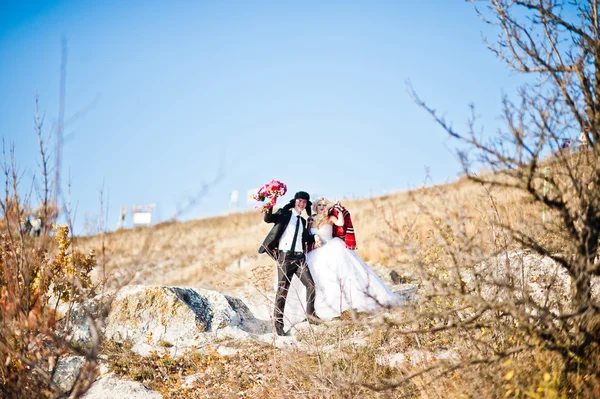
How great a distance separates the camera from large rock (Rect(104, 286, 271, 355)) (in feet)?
23.1

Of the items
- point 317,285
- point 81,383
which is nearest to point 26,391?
point 81,383

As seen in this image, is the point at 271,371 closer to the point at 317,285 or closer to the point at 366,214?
the point at 317,285

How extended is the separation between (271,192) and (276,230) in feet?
2.03

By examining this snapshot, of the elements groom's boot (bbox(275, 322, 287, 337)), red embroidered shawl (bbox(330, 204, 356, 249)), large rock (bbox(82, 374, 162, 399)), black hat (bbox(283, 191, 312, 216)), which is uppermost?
black hat (bbox(283, 191, 312, 216))

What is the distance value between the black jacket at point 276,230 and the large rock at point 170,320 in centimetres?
133

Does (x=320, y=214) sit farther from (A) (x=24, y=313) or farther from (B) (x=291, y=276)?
(A) (x=24, y=313)

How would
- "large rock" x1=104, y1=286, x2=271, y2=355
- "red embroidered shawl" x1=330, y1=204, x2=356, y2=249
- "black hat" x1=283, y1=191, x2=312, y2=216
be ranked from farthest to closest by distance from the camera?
"red embroidered shawl" x1=330, y1=204, x2=356, y2=249, "black hat" x1=283, y1=191, x2=312, y2=216, "large rock" x1=104, y1=286, x2=271, y2=355

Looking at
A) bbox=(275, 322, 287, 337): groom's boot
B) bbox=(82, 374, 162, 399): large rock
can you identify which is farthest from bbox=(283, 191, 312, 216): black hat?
bbox=(82, 374, 162, 399): large rock

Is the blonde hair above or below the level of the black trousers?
above

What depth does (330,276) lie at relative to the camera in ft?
24.7

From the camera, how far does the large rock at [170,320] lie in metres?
7.03

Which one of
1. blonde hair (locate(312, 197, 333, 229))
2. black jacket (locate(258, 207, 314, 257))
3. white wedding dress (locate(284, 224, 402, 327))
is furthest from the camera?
blonde hair (locate(312, 197, 333, 229))

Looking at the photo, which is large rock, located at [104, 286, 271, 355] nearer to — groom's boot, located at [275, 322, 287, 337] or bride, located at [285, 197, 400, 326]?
groom's boot, located at [275, 322, 287, 337]

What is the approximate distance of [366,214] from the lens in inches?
861
